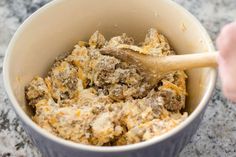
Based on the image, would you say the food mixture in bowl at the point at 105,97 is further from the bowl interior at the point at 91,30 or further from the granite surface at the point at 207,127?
the granite surface at the point at 207,127

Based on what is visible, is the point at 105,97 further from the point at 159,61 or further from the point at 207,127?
the point at 207,127

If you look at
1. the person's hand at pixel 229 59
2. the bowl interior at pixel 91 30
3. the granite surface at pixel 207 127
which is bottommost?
the granite surface at pixel 207 127

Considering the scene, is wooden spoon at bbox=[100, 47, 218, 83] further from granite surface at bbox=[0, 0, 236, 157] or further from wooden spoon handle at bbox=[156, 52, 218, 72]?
granite surface at bbox=[0, 0, 236, 157]

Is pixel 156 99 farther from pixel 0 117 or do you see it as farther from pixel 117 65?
pixel 0 117

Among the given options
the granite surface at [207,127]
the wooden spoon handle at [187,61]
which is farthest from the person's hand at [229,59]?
the granite surface at [207,127]

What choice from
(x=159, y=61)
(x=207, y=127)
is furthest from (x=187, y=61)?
(x=207, y=127)

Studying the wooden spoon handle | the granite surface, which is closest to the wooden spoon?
the wooden spoon handle
